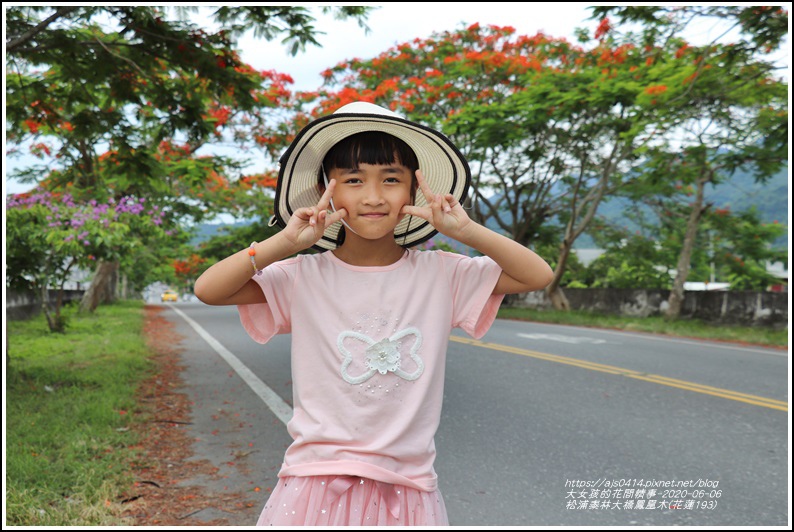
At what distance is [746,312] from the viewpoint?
1566 cm

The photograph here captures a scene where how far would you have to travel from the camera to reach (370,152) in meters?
1.83

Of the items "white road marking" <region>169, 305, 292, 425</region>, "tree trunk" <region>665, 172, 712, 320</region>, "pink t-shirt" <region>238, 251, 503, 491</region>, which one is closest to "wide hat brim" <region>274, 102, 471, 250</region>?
"pink t-shirt" <region>238, 251, 503, 491</region>

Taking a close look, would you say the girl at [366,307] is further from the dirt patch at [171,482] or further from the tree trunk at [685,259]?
the tree trunk at [685,259]

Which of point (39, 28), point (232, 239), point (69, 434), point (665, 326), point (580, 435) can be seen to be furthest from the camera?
point (232, 239)

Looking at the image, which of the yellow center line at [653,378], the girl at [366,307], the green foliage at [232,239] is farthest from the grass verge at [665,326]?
the girl at [366,307]

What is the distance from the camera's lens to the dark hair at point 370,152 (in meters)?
1.83

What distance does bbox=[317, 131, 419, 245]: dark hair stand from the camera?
6.01ft

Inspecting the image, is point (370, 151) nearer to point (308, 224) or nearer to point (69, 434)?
point (308, 224)

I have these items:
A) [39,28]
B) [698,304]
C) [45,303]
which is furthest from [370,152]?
[698,304]

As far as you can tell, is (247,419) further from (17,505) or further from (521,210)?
(521,210)

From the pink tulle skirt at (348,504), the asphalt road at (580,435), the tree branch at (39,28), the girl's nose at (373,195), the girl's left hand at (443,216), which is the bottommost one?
the asphalt road at (580,435)

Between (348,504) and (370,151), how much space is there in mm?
947

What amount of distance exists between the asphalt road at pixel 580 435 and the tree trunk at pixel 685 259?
24.4ft

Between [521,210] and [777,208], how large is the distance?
86213mm
